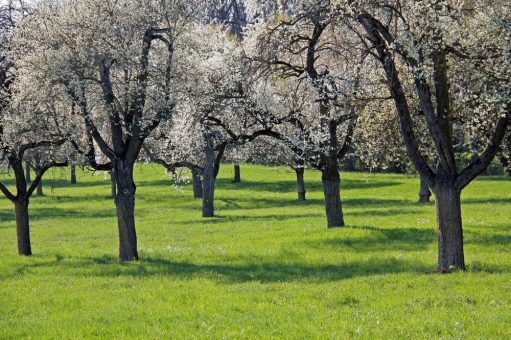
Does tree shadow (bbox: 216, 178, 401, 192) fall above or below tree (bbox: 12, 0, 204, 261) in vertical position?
below

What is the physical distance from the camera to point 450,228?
1780 centimetres

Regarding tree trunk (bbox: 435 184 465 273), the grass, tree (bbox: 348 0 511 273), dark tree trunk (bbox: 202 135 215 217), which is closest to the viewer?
the grass

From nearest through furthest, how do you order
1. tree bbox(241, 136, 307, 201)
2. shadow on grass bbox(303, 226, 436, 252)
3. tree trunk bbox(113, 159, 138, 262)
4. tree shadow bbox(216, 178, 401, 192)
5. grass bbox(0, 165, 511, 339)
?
grass bbox(0, 165, 511, 339) → tree trunk bbox(113, 159, 138, 262) → shadow on grass bbox(303, 226, 436, 252) → tree bbox(241, 136, 307, 201) → tree shadow bbox(216, 178, 401, 192)

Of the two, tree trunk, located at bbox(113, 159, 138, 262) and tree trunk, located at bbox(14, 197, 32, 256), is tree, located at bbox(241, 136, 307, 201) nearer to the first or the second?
tree trunk, located at bbox(14, 197, 32, 256)

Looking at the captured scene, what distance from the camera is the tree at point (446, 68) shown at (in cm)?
1557

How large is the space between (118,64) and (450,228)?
12.8 meters

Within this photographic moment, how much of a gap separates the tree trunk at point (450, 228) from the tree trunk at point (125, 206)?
38.2ft

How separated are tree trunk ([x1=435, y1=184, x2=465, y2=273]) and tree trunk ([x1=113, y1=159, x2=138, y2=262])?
38.2 feet

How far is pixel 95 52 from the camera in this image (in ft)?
75.2

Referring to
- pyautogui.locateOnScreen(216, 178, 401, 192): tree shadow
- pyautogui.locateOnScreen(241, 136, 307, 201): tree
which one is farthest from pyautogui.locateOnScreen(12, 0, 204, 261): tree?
pyautogui.locateOnScreen(216, 178, 401, 192): tree shadow

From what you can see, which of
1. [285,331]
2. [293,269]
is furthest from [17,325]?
[293,269]

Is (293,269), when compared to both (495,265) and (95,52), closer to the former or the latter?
(495,265)

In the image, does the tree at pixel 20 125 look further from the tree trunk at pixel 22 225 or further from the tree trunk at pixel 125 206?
the tree trunk at pixel 125 206

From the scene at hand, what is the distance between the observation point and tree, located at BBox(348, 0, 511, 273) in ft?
51.1
